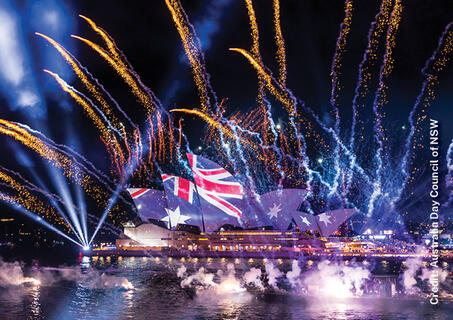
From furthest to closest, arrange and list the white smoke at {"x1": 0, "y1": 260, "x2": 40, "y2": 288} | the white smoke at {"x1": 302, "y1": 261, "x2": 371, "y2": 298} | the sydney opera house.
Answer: the sydney opera house, the white smoke at {"x1": 0, "y1": 260, "x2": 40, "y2": 288}, the white smoke at {"x1": 302, "y1": 261, "x2": 371, "y2": 298}

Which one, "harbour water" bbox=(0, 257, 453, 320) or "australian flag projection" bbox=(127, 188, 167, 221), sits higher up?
"australian flag projection" bbox=(127, 188, 167, 221)

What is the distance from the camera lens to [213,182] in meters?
73.8

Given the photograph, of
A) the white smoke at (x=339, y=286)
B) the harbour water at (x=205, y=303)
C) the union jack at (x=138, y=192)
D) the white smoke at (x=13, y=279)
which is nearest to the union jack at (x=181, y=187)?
the union jack at (x=138, y=192)

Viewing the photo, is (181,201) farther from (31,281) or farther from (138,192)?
(31,281)

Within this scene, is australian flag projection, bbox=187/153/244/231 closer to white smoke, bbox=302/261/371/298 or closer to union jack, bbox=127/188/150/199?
union jack, bbox=127/188/150/199

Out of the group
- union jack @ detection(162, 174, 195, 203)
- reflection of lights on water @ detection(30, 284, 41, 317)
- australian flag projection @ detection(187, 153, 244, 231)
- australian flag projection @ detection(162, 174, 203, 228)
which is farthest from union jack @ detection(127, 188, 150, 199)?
reflection of lights on water @ detection(30, 284, 41, 317)

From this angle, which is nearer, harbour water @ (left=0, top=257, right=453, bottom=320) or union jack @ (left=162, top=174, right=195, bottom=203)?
harbour water @ (left=0, top=257, right=453, bottom=320)

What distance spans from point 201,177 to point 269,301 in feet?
148

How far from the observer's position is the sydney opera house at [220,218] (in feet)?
247

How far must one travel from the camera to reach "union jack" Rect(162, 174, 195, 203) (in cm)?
7875

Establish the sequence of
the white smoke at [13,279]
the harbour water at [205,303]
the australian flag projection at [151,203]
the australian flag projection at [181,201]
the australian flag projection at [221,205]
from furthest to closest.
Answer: the australian flag projection at [151,203], the australian flag projection at [181,201], the australian flag projection at [221,205], the white smoke at [13,279], the harbour water at [205,303]

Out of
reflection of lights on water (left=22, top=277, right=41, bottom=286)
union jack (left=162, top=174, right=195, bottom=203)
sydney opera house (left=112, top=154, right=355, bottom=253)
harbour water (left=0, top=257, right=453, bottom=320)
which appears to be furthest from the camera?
union jack (left=162, top=174, right=195, bottom=203)

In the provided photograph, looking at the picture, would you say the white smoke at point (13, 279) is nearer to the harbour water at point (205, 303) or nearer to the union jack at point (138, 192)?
the harbour water at point (205, 303)

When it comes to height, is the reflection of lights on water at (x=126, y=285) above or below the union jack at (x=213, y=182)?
below
